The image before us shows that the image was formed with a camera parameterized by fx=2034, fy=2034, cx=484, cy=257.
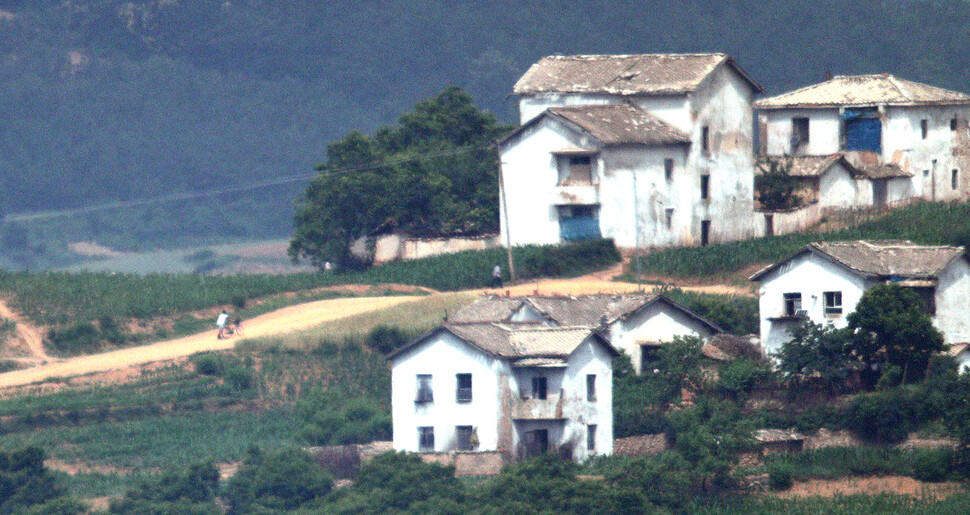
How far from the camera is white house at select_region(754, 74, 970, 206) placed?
66.9m

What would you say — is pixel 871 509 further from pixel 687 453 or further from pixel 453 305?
pixel 453 305

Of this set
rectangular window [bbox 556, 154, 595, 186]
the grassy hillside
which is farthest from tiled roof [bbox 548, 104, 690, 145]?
the grassy hillside

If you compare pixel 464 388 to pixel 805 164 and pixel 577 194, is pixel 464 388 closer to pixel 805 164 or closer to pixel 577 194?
pixel 577 194

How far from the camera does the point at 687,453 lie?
44500mm

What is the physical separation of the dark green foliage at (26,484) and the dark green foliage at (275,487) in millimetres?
3275

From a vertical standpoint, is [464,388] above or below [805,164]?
below

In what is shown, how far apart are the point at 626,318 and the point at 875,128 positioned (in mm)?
18982

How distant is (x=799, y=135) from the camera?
6800 cm

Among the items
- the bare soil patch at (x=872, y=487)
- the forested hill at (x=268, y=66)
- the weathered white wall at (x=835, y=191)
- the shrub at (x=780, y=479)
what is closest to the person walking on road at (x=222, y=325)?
the shrub at (x=780, y=479)

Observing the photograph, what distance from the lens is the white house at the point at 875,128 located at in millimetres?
66938

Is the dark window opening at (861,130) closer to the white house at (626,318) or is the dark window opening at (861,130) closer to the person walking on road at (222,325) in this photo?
the white house at (626,318)

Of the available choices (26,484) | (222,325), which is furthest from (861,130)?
(26,484)

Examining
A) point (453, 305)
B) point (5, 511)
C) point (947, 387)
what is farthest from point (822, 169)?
point (5, 511)

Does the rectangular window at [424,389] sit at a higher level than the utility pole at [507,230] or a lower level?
lower
